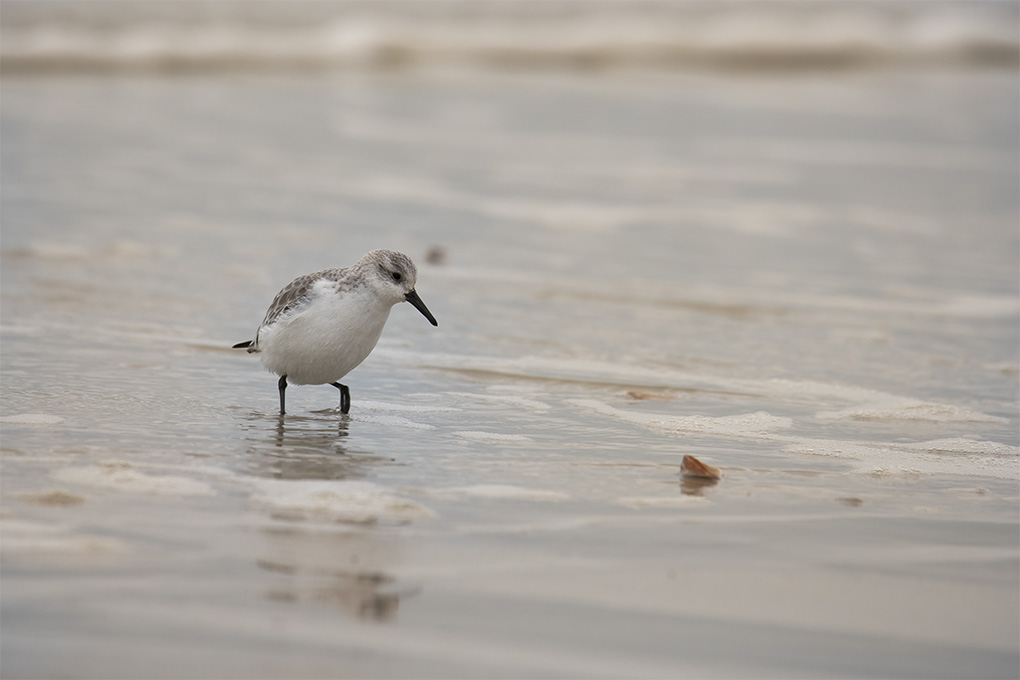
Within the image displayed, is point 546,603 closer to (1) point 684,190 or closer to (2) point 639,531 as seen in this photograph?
(2) point 639,531

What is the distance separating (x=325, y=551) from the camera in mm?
3686

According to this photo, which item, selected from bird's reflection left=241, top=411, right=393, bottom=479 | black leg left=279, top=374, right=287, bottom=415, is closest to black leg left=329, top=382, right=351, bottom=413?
bird's reflection left=241, top=411, right=393, bottom=479

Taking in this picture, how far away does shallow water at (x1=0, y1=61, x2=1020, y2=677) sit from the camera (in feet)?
10.7

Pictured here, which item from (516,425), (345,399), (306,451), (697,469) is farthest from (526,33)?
(697,469)

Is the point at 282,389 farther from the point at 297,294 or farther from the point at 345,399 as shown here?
the point at 297,294

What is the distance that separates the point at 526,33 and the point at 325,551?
26009 mm

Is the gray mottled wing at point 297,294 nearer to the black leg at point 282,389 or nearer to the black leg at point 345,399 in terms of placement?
the black leg at point 282,389

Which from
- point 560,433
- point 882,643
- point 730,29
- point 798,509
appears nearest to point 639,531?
point 798,509

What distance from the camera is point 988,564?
3.89 m

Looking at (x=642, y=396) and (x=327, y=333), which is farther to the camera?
(x=642, y=396)

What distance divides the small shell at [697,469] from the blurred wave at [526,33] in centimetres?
2142

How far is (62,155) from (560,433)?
31.1ft

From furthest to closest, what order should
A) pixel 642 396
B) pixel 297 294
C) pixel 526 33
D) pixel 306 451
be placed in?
1. pixel 526 33
2. pixel 642 396
3. pixel 297 294
4. pixel 306 451

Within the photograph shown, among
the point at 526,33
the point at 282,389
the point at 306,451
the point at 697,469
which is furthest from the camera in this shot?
the point at 526,33
